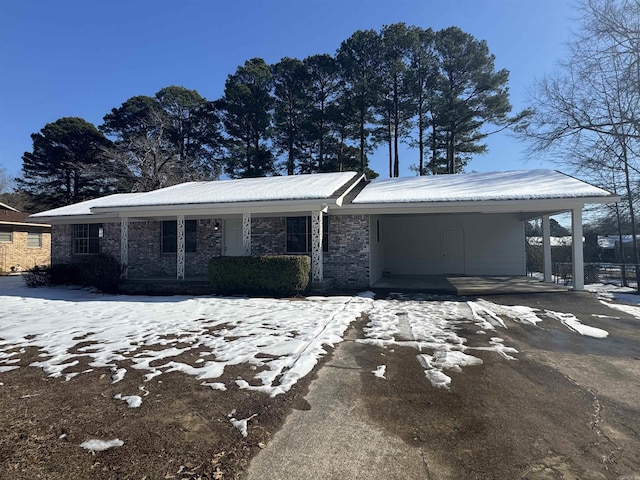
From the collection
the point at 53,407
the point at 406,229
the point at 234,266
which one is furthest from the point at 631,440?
the point at 406,229

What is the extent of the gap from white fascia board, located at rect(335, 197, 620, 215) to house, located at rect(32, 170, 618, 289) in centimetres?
3

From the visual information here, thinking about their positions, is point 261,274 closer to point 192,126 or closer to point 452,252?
point 452,252

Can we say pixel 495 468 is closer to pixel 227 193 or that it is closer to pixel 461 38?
pixel 227 193

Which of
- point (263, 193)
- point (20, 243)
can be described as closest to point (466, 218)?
point (263, 193)

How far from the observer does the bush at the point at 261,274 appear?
9.83 meters

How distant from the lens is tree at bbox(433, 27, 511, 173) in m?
22.7

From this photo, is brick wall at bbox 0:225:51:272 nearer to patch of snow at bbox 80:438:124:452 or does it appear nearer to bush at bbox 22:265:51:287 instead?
bush at bbox 22:265:51:287

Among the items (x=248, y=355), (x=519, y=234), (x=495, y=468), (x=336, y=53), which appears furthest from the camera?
(x=336, y=53)

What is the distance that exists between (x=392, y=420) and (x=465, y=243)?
13.3 m

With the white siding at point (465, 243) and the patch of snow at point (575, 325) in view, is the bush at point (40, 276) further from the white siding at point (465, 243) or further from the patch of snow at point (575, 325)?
the patch of snow at point (575, 325)

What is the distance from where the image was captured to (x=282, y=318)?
702 centimetres

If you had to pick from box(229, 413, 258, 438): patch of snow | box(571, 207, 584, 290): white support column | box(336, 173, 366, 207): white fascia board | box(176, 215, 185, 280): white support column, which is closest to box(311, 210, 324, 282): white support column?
box(336, 173, 366, 207): white fascia board

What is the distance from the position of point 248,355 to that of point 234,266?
18.8ft

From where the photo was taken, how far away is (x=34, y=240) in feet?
70.0
